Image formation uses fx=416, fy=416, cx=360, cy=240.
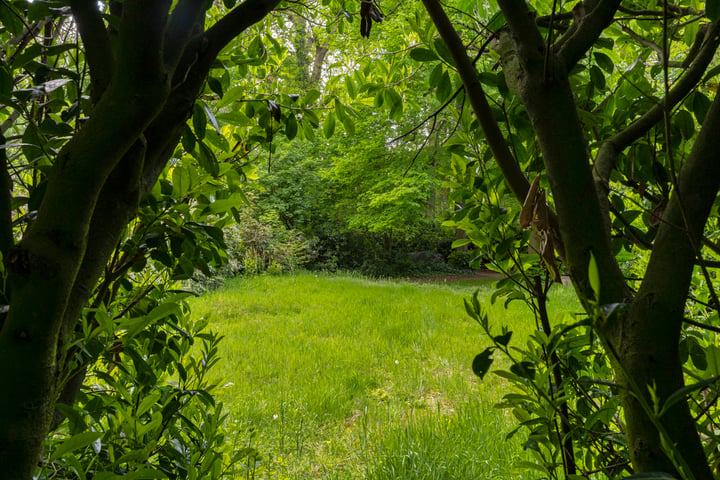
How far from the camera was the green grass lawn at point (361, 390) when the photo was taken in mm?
2609

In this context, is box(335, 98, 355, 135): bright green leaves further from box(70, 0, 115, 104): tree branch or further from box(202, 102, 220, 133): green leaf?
box(70, 0, 115, 104): tree branch

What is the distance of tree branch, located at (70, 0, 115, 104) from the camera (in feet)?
1.64

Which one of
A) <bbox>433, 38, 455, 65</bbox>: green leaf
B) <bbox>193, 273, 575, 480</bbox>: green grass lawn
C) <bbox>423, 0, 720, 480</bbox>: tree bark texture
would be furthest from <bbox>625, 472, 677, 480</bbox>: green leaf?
<bbox>433, 38, 455, 65</bbox>: green leaf

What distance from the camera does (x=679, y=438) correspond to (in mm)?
433

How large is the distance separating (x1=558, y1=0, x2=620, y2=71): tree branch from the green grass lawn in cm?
60

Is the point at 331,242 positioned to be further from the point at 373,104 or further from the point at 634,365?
the point at 634,365

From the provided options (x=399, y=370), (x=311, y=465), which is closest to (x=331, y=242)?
(x=399, y=370)

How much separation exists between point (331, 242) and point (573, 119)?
14.1 meters

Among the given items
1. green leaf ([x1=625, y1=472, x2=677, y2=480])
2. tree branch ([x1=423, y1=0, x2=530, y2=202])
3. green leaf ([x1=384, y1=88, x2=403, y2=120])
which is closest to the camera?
green leaf ([x1=625, y1=472, x2=677, y2=480])

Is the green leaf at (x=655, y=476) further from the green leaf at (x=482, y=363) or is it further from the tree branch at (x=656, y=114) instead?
the tree branch at (x=656, y=114)

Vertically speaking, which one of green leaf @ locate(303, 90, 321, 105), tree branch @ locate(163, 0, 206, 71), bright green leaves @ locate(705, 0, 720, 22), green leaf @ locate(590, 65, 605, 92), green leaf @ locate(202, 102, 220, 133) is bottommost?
green leaf @ locate(202, 102, 220, 133)

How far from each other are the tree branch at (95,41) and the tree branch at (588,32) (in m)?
0.59

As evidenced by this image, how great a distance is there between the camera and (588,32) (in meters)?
0.56

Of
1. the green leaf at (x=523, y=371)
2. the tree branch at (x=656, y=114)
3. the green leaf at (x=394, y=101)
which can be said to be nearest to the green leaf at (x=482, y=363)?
the green leaf at (x=523, y=371)
